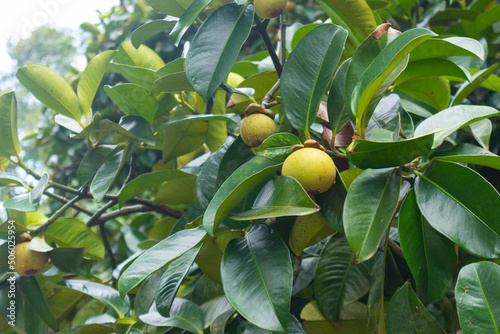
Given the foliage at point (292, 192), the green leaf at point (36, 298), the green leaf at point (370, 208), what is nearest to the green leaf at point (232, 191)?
the foliage at point (292, 192)

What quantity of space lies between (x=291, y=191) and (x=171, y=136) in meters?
0.44

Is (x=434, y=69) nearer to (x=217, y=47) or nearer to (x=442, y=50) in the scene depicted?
(x=442, y=50)

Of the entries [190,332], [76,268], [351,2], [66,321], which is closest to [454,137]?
[351,2]

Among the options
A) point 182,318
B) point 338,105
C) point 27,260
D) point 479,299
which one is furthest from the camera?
point 27,260

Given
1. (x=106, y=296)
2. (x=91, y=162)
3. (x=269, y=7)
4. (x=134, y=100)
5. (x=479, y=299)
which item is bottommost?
(x=106, y=296)

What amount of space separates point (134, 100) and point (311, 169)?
1.48 ft

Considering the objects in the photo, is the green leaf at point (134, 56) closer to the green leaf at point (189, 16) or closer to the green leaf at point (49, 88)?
the green leaf at point (49, 88)

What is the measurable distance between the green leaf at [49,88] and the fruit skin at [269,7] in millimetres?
466

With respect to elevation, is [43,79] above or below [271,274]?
above

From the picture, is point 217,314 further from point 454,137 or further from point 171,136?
point 454,137

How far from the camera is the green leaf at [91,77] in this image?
2.93ft

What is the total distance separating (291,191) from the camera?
0.50 m

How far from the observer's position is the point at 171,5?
2.40ft

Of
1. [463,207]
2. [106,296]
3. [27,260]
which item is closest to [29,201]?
[27,260]
